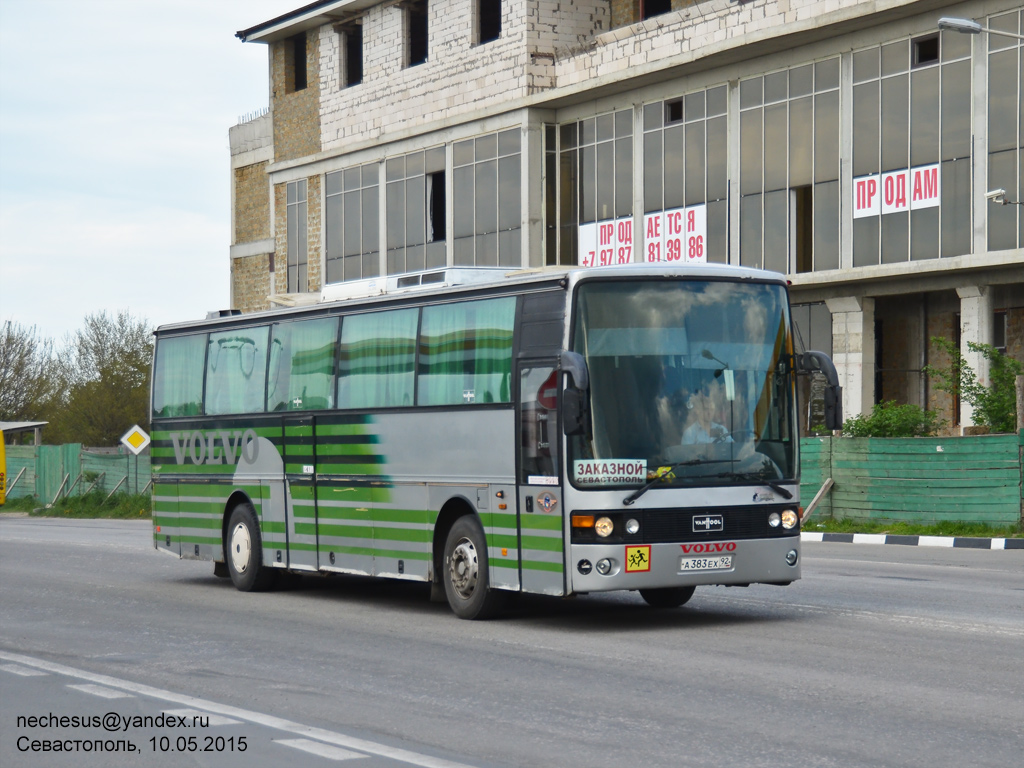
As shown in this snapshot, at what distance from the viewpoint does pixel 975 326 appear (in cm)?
3444

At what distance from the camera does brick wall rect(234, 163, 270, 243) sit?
59.7 m

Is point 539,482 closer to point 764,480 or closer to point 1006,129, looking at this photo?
point 764,480

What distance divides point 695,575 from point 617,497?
0.93 metres

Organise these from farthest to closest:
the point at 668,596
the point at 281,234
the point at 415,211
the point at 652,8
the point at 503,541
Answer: the point at 281,234 → the point at 415,211 → the point at 652,8 → the point at 668,596 → the point at 503,541

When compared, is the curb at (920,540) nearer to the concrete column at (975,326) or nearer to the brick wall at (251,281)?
the concrete column at (975,326)

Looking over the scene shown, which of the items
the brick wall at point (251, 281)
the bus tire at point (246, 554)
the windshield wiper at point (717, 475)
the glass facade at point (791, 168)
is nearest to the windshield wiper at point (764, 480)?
the windshield wiper at point (717, 475)

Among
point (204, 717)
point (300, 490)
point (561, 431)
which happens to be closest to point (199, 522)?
point (300, 490)

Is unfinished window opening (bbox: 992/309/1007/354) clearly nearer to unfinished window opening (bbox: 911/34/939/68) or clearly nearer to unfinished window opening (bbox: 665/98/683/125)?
unfinished window opening (bbox: 911/34/939/68)

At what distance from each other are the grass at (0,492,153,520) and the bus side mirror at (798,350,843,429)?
33511 mm

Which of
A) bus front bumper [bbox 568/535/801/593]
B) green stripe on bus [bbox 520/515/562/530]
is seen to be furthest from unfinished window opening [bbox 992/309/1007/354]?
green stripe on bus [bbox 520/515/562/530]

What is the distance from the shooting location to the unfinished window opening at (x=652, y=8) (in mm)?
43594

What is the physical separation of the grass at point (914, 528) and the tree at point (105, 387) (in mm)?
50060

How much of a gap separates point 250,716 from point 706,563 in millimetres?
5062

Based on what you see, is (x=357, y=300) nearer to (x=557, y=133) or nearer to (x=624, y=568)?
(x=624, y=568)
